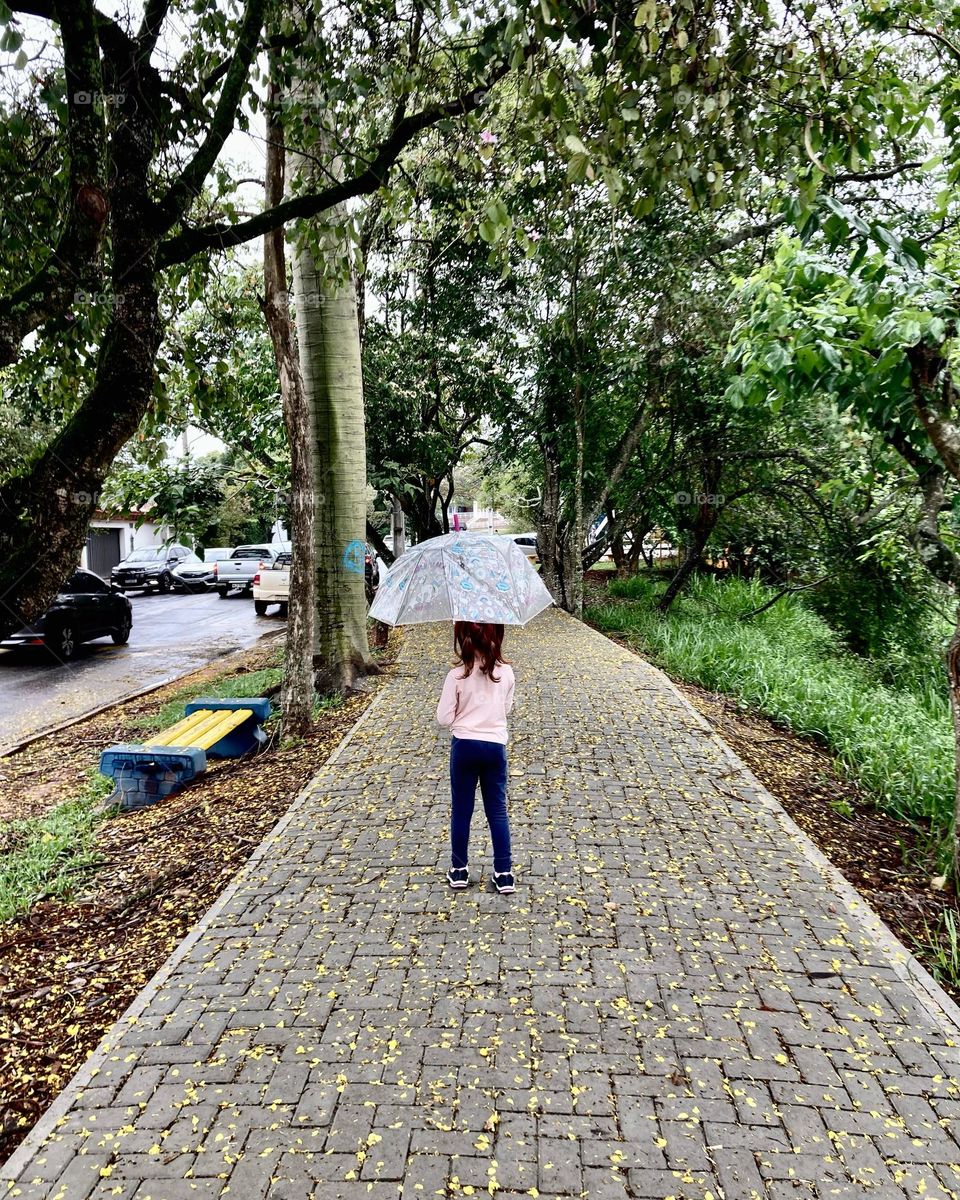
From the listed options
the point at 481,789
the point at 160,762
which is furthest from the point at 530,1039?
the point at 160,762

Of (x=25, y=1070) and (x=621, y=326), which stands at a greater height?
A: (x=621, y=326)

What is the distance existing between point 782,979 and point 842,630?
1088 cm

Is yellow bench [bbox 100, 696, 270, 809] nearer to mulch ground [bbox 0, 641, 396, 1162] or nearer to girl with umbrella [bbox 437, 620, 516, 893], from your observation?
mulch ground [bbox 0, 641, 396, 1162]

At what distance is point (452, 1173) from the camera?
2.52 meters

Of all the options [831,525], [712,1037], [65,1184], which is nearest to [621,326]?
[831,525]

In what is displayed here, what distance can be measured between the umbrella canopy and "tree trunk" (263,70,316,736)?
8.08 ft

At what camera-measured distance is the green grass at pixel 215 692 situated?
9.32 meters

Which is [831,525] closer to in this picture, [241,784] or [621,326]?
[621,326]

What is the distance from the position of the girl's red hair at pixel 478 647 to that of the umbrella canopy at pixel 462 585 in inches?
2.8

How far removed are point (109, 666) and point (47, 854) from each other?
9.27 m

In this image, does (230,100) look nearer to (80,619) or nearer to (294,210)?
(294,210)

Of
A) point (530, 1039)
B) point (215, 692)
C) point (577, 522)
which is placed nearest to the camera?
point (530, 1039)

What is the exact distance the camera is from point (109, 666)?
13.8m

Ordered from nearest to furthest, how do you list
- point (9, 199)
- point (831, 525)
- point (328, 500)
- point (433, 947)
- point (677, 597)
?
point (433, 947)
point (9, 199)
point (328, 500)
point (831, 525)
point (677, 597)
